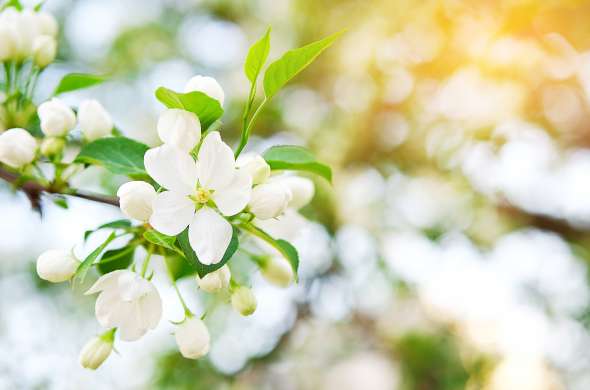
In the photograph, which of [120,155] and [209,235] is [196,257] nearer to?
[209,235]

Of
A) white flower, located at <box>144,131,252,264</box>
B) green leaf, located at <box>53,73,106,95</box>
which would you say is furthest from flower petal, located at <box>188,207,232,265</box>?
green leaf, located at <box>53,73,106,95</box>

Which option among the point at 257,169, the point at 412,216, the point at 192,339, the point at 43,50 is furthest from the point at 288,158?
the point at 412,216

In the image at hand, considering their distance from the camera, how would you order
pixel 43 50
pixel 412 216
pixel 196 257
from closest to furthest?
pixel 196 257
pixel 43 50
pixel 412 216

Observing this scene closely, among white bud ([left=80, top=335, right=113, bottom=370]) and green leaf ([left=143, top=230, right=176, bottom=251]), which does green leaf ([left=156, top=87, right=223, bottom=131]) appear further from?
white bud ([left=80, top=335, right=113, bottom=370])

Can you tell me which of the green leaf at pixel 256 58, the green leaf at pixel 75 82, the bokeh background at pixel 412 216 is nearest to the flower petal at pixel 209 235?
the green leaf at pixel 256 58

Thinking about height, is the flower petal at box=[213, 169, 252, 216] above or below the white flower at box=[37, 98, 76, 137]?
above

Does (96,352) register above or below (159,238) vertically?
below

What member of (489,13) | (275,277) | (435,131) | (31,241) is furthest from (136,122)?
(275,277)

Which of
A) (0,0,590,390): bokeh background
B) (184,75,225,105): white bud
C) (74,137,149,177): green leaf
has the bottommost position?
(0,0,590,390): bokeh background
